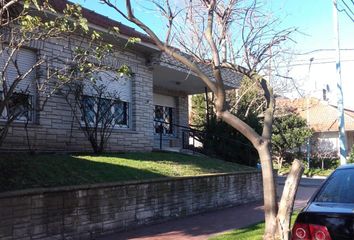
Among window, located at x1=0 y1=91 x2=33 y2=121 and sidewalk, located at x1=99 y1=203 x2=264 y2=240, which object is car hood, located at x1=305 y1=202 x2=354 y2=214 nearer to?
sidewalk, located at x1=99 y1=203 x2=264 y2=240

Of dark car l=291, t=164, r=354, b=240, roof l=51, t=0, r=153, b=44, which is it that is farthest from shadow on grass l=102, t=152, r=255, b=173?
dark car l=291, t=164, r=354, b=240

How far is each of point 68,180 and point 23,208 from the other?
1.49 meters

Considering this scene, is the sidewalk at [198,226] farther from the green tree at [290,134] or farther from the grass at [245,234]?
the green tree at [290,134]

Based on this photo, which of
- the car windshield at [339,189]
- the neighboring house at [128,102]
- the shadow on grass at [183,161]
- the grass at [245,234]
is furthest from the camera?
the shadow on grass at [183,161]

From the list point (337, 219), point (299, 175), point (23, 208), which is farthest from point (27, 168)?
point (337, 219)

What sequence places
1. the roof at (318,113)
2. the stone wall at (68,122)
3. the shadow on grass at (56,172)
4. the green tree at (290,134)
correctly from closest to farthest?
Answer: the shadow on grass at (56,172), the stone wall at (68,122), the green tree at (290,134), the roof at (318,113)

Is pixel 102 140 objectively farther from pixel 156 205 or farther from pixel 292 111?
pixel 292 111

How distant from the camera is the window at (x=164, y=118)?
21652mm

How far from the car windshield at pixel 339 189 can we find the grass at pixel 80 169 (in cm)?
509

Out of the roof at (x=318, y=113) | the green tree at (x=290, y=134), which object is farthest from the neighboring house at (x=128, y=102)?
the roof at (x=318, y=113)

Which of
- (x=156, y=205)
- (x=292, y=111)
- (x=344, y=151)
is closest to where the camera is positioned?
(x=156, y=205)

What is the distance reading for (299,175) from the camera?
25.1ft

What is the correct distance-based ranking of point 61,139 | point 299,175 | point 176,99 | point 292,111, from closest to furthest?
point 299,175
point 61,139
point 176,99
point 292,111

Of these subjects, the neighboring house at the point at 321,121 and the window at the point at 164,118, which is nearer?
the window at the point at 164,118
